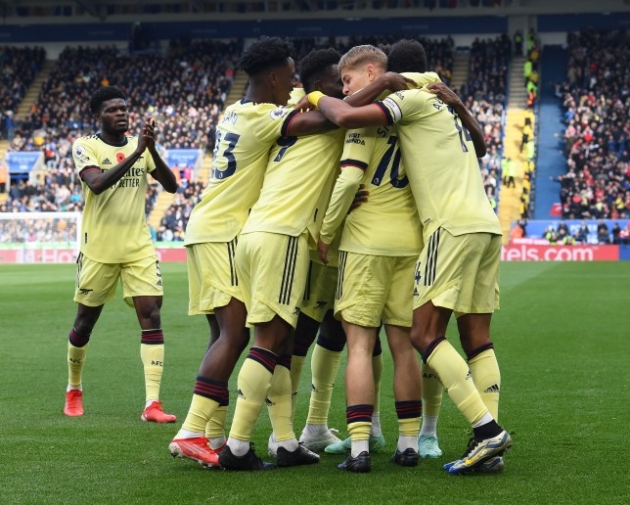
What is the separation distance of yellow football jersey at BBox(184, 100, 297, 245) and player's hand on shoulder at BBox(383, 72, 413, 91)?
615 millimetres

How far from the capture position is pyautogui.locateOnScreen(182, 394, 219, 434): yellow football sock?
19.5ft

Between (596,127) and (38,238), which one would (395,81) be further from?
(596,127)

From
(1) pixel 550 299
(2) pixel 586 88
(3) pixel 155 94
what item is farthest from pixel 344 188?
(3) pixel 155 94

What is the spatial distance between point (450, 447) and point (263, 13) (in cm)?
4862

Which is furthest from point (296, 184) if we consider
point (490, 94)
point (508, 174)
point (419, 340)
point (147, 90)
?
point (147, 90)

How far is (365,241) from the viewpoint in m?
6.13

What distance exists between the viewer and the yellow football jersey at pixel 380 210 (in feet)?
19.8

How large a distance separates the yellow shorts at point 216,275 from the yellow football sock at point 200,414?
52 centimetres

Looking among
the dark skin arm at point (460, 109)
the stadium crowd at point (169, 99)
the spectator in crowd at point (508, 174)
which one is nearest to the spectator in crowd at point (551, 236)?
the stadium crowd at point (169, 99)

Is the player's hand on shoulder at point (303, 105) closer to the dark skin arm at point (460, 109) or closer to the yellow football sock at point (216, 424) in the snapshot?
the dark skin arm at point (460, 109)

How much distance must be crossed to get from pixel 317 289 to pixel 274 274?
62cm

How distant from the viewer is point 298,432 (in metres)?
7.24

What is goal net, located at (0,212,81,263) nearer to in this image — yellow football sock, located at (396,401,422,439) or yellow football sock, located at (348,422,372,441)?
yellow football sock, located at (396,401,422,439)

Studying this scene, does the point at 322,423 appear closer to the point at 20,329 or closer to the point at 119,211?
the point at 119,211
